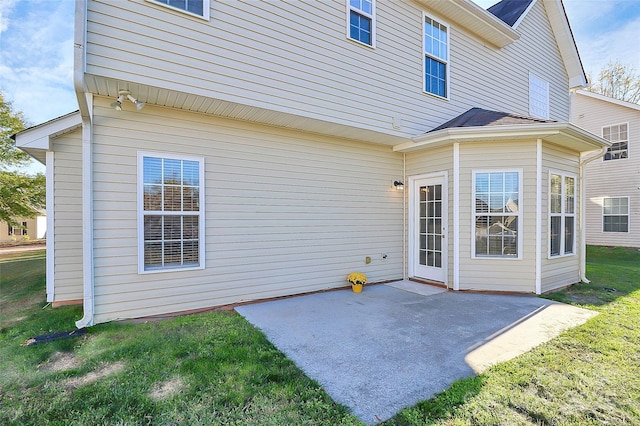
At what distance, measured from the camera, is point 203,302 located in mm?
4480

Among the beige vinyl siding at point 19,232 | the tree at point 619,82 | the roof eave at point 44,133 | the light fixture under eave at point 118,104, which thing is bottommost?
the beige vinyl siding at point 19,232

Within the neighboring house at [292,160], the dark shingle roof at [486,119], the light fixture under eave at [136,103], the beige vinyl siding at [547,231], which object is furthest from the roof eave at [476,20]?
the light fixture under eave at [136,103]

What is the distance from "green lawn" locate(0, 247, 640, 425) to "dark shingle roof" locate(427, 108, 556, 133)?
11.6 feet

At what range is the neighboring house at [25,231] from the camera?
2059cm

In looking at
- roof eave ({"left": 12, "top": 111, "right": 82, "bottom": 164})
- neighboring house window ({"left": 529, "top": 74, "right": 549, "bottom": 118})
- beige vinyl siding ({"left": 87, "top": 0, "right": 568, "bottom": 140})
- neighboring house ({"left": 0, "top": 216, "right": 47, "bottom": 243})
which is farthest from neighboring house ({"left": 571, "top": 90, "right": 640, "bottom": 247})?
neighboring house ({"left": 0, "top": 216, "right": 47, "bottom": 243})

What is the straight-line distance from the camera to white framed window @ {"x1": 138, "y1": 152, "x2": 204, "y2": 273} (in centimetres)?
409

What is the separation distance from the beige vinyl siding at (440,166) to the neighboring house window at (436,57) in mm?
1420

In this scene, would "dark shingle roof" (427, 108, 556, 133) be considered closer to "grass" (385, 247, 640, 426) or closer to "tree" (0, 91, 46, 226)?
"grass" (385, 247, 640, 426)

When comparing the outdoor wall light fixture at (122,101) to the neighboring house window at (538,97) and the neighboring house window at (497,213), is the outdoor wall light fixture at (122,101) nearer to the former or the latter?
the neighboring house window at (497,213)

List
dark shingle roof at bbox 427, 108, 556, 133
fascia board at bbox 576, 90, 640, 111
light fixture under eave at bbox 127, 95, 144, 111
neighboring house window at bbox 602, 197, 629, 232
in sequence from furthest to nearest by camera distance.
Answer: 1. neighboring house window at bbox 602, 197, 629, 232
2. fascia board at bbox 576, 90, 640, 111
3. dark shingle roof at bbox 427, 108, 556, 133
4. light fixture under eave at bbox 127, 95, 144, 111

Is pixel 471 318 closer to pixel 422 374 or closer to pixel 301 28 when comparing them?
pixel 422 374

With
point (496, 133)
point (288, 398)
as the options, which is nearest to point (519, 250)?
point (496, 133)

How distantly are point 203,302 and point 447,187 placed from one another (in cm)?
493

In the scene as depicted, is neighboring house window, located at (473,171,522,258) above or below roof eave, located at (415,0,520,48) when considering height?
below
